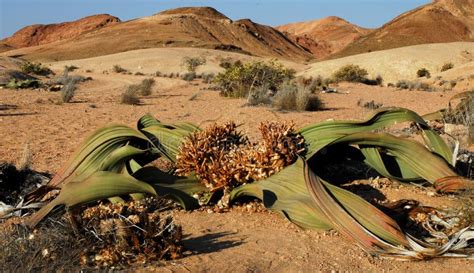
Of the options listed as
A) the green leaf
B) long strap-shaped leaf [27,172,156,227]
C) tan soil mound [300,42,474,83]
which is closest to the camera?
long strap-shaped leaf [27,172,156,227]

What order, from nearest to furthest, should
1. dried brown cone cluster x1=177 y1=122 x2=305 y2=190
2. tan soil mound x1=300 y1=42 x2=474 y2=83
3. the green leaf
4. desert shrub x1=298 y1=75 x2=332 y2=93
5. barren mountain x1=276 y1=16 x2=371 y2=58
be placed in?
1. the green leaf
2. dried brown cone cluster x1=177 y1=122 x2=305 y2=190
3. desert shrub x1=298 y1=75 x2=332 y2=93
4. tan soil mound x1=300 y1=42 x2=474 y2=83
5. barren mountain x1=276 y1=16 x2=371 y2=58

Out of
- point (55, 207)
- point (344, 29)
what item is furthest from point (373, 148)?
point (344, 29)

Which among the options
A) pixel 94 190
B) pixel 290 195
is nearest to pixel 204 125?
pixel 290 195

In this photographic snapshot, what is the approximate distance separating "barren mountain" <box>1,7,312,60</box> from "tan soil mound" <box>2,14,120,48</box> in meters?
13.3

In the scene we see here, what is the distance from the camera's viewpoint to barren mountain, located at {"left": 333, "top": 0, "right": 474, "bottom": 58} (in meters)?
56.8

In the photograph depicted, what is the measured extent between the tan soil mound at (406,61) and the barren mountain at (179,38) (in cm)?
2686

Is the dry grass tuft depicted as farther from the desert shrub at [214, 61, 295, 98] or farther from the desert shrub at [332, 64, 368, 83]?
the desert shrub at [332, 64, 368, 83]

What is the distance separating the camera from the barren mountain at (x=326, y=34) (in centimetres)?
9212

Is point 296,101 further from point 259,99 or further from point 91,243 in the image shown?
point 91,243

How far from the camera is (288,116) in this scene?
968cm

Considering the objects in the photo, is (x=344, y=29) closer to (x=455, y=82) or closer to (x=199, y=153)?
(x=455, y=82)

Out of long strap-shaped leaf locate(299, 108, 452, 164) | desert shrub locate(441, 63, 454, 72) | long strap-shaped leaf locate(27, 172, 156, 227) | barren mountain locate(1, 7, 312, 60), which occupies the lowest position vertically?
long strap-shaped leaf locate(27, 172, 156, 227)

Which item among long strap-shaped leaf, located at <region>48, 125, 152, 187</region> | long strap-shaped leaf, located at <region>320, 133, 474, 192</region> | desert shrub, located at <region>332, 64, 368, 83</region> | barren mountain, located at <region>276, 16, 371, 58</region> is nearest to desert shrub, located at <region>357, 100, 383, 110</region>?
long strap-shaped leaf, located at <region>320, 133, 474, 192</region>

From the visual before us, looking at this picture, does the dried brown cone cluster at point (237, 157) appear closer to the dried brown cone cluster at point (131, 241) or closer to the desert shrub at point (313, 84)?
the dried brown cone cluster at point (131, 241)
